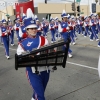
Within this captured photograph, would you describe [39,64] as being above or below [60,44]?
below

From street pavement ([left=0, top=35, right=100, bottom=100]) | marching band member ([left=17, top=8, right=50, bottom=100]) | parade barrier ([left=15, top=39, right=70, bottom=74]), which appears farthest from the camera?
street pavement ([left=0, top=35, right=100, bottom=100])

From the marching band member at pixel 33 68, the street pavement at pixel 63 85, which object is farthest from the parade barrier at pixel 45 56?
the street pavement at pixel 63 85

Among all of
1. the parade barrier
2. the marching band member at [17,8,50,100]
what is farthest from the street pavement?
the parade barrier

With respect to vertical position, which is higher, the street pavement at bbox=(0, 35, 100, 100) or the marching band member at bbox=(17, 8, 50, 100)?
the marching band member at bbox=(17, 8, 50, 100)

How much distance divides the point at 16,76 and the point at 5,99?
7.10ft

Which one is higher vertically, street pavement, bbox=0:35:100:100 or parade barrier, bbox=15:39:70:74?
parade barrier, bbox=15:39:70:74

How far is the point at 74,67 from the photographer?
27.8 ft

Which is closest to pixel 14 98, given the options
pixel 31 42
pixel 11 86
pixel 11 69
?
pixel 11 86

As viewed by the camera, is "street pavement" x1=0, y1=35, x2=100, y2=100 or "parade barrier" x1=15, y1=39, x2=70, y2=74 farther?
"street pavement" x1=0, y1=35, x2=100, y2=100

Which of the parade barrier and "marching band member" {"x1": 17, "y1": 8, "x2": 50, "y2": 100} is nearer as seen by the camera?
the parade barrier

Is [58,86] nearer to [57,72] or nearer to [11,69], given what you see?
[57,72]

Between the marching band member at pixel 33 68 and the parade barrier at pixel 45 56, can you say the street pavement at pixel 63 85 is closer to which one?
the marching band member at pixel 33 68

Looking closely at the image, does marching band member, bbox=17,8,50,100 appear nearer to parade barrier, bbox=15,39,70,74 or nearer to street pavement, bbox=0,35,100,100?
parade barrier, bbox=15,39,70,74

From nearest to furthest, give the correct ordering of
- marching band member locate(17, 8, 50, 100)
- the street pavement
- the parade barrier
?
the parade barrier, marching band member locate(17, 8, 50, 100), the street pavement
